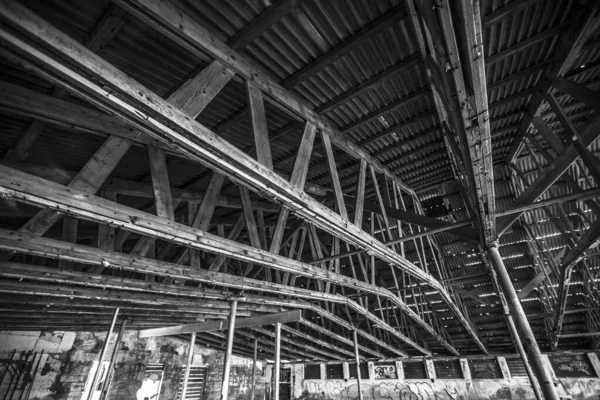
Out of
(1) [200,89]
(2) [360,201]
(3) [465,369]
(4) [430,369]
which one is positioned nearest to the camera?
(1) [200,89]

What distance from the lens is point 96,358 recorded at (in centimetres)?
1456

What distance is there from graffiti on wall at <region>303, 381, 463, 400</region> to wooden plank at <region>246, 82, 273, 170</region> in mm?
19971

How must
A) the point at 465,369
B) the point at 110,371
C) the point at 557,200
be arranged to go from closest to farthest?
1. the point at 557,200
2. the point at 110,371
3. the point at 465,369

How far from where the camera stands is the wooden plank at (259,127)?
3.32 metres

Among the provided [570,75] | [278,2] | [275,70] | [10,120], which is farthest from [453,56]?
[10,120]

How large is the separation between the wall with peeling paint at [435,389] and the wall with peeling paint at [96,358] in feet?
18.6

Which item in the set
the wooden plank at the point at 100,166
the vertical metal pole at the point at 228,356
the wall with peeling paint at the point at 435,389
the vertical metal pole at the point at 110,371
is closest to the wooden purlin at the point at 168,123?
the wooden plank at the point at 100,166

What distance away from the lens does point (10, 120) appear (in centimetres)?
388

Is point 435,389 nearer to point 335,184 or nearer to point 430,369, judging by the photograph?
point 430,369

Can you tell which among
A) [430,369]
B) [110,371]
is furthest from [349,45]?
[430,369]

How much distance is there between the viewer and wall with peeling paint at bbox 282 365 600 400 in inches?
567

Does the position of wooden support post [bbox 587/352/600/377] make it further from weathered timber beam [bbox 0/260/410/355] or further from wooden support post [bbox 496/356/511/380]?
weathered timber beam [bbox 0/260/410/355]

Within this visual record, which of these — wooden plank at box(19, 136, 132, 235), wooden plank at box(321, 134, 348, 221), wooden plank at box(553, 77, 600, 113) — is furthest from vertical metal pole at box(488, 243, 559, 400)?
wooden plank at box(19, 136, 132, 235)

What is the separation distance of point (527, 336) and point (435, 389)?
15812 mm
